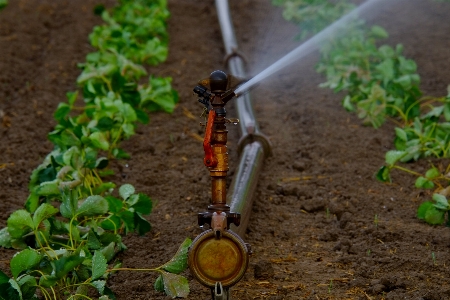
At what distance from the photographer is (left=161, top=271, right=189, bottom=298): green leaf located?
8.38 feet

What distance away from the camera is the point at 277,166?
4.18 metres

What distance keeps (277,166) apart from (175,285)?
5.55 ft

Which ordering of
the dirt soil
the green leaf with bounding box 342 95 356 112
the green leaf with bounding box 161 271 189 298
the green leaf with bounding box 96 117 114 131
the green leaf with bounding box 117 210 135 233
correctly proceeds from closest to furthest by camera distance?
the green leaf with bounding box 161 271 189 298 < the dirt soil < the green leaf with bounding box 117 210 135 233 < the green leaf with bounding box 96 117 114 131 < the green leaf with bounding box 342 95 356 112

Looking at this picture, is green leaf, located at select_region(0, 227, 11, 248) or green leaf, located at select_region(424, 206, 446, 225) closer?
green leaf, located at select_region(0, 227, 11, 248)

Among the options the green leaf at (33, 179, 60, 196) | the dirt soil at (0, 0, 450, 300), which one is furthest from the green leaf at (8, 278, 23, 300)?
the green leaf at (33, 179, 60, 196)

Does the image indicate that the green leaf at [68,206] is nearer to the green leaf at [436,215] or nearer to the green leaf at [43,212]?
the green leaf at [43,212]

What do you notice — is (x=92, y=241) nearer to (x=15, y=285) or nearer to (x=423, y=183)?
(x=15, y=285)

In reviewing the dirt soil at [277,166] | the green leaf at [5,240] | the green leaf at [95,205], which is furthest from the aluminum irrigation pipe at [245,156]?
the green leaf at [5,240]

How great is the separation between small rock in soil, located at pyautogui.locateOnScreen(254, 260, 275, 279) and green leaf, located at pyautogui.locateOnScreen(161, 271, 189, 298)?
1.29 ft

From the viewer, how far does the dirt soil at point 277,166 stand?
2.94m

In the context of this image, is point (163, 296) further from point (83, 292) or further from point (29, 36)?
point (29, 36)

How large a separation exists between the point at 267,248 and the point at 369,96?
174cm

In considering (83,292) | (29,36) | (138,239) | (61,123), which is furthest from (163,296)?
(29,36)

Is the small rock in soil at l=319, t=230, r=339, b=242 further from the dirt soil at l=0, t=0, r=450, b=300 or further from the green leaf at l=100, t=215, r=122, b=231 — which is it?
the green leaf at l=100, t=215, r=122, b=231
